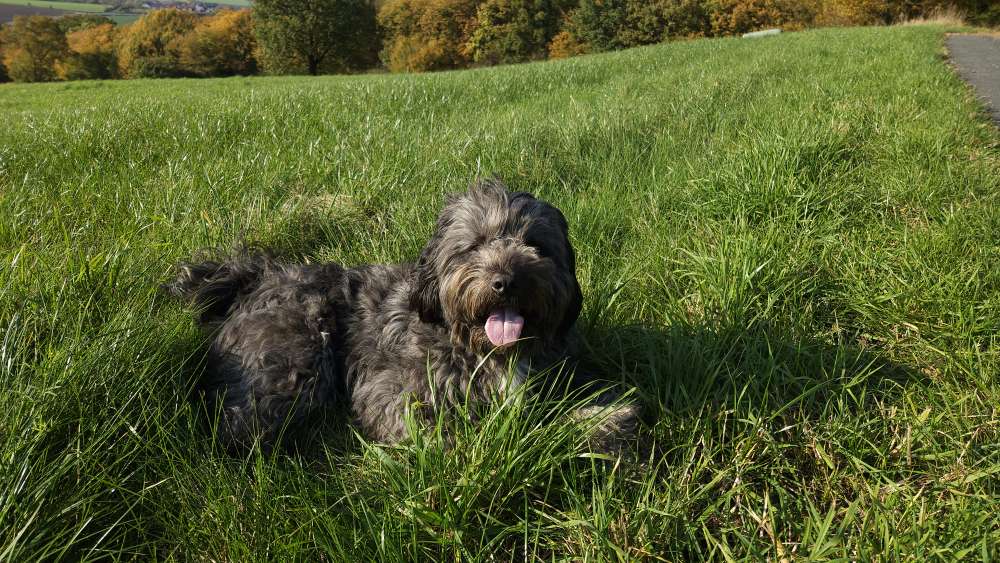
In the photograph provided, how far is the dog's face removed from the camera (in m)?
2.70

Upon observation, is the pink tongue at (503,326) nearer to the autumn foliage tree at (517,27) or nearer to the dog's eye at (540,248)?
the dog's eye at (540,248)

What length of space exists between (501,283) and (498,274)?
4 centimetres

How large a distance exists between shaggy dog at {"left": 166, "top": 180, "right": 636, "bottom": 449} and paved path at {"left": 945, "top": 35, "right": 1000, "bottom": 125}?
335 inches

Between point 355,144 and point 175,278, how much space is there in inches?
131

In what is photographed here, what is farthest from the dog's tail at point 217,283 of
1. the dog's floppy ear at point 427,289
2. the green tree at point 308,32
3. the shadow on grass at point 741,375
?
the green tree at point 308,32

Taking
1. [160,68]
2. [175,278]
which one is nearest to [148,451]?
[175,278]

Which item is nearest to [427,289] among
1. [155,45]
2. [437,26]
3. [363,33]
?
[363,33]

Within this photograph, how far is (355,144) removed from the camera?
6473mm

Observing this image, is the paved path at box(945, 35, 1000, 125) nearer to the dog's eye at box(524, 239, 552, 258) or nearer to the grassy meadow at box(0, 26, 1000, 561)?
the grassy meadow at box(0, 26, 1000, 561)

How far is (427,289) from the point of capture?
9.65ft

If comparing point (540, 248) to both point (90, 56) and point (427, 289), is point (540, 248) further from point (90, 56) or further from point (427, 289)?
point (90, 56)

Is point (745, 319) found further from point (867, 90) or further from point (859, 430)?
point (867, 90)

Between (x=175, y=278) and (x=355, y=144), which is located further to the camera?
(x=355, y=144)

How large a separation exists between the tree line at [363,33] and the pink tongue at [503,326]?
59.5 metres
